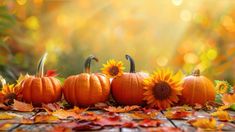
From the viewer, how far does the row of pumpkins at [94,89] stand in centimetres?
167

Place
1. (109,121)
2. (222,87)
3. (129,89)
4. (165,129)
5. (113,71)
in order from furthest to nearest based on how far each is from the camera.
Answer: (222,87), (113,71), (129,89), (109,121), (165,129)

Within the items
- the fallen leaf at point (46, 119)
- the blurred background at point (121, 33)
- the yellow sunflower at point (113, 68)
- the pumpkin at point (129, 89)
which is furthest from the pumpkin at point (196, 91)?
the blurred background at point (121, 33)

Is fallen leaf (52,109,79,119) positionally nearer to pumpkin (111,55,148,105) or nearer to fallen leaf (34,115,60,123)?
fallen leaf (34,115,60,123)

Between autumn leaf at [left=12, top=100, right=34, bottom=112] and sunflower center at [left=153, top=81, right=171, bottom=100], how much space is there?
1.65 ft

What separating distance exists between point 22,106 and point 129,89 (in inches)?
17.4

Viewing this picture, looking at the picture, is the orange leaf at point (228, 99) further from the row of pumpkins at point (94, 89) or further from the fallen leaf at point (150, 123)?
the fallen leaf at point (150, 123)

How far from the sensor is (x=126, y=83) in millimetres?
1720

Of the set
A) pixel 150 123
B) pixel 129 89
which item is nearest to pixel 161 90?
pixel 129 89

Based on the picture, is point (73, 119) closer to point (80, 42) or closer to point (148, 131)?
point (148, 131)

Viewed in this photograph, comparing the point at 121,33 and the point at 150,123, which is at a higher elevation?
the point at 121,33

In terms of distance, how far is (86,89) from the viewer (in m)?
1.67

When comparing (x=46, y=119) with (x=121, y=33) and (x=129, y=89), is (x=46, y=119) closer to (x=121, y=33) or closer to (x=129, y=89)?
(x=129, y=89)

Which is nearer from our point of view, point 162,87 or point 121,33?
point 162,87

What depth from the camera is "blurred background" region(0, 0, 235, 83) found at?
122 inches
